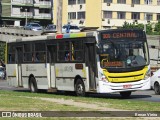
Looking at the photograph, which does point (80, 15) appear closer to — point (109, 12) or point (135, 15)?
point (109, 12)

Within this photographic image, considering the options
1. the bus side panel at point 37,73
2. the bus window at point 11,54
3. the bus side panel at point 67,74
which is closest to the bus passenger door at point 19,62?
the bus side panel at point 37,73

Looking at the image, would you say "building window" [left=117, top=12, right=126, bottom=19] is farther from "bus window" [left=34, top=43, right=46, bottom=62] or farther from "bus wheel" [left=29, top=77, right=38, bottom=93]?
"bus window" [left=34, top=43, right=46, bottom=62]

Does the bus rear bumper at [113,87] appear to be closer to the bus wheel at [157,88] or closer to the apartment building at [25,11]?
the bus wheel at [157,88]

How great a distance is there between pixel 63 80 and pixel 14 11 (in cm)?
8184

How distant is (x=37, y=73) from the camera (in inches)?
1232

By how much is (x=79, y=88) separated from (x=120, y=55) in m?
2.69

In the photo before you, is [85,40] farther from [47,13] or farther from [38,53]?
[47,13]

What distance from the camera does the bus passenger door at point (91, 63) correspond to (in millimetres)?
26438

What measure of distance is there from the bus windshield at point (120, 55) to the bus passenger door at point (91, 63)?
0.44 m

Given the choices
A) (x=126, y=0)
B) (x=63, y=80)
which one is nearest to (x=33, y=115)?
(x=63, y=80)

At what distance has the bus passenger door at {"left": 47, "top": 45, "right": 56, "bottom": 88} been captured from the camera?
2975cm

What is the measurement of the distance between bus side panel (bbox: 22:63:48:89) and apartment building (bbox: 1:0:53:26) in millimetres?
74803

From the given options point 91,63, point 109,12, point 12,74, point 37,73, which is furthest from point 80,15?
point 91,63

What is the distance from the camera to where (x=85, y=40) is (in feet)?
88.5
